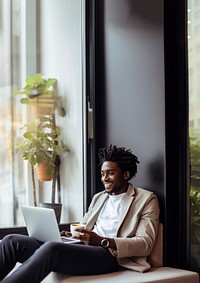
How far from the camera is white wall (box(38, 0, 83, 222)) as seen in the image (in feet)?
13.4

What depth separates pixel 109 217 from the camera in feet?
11.2

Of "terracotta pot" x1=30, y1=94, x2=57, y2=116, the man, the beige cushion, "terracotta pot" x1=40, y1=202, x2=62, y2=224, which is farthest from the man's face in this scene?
"terracotta pot" x1=30, y1=94, x2=57, y2=116

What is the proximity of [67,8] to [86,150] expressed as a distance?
1075mm

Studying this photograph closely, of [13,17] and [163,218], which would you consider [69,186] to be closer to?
[163,218]

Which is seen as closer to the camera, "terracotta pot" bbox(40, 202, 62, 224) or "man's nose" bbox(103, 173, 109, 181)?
"man's nose" bbox(103, 173, 109, 181)

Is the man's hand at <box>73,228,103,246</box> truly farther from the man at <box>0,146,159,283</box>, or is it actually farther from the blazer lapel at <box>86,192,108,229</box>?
the blazer lapel at <box>86,192,108,229</box>

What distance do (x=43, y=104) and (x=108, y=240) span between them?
137cm

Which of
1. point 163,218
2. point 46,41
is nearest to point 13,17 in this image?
point 46,41

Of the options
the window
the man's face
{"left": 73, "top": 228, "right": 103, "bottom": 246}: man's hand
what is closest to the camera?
{"left": 73, "top": 228, "right": 103, "bottom": 246}: man's hand

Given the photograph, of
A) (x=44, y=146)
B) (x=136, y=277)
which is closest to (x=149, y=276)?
(x=136, y=277)

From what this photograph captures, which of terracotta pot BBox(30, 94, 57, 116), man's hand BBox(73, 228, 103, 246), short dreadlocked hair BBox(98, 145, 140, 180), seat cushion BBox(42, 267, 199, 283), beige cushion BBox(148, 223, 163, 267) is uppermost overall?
terracotta pot BBox(30, 94, 57, 116)

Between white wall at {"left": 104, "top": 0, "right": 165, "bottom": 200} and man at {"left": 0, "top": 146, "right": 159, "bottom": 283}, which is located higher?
white wall at {"left": 104, "top": 0, "right": 165, "bottom": 200}

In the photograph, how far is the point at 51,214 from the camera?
309 cm

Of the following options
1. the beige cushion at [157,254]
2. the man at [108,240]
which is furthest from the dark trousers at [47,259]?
the beige cushion at [157,254]
